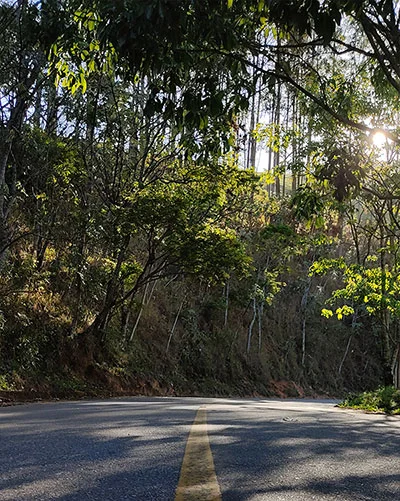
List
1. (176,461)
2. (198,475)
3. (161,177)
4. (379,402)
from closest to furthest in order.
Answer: (198,475) < (176,461) < (379,402) < (161,177)

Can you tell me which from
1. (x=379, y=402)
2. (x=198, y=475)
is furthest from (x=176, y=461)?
(x=379, y=402)

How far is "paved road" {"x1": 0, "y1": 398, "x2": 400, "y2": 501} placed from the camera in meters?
2.91

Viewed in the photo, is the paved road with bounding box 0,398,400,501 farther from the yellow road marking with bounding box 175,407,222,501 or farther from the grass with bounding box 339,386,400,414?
the grass with bounding box 339,386,400,414

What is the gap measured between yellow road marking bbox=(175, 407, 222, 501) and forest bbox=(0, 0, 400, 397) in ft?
9.44

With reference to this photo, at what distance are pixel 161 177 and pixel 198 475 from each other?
1605 cm

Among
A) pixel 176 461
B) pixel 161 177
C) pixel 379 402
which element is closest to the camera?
pixel 176 461

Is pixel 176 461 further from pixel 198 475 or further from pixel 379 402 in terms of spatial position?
pixel 379 402

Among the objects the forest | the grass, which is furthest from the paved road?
the grass

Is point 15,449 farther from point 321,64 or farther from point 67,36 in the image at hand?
point 321,64

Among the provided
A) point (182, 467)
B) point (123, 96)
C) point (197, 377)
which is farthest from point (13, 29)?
point (197, 377)

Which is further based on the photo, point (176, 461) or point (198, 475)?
point (176, 461)

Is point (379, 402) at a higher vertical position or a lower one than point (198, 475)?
higher

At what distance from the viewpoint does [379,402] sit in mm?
12531

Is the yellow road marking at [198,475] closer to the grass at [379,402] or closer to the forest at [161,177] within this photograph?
the forest at [161,177]
